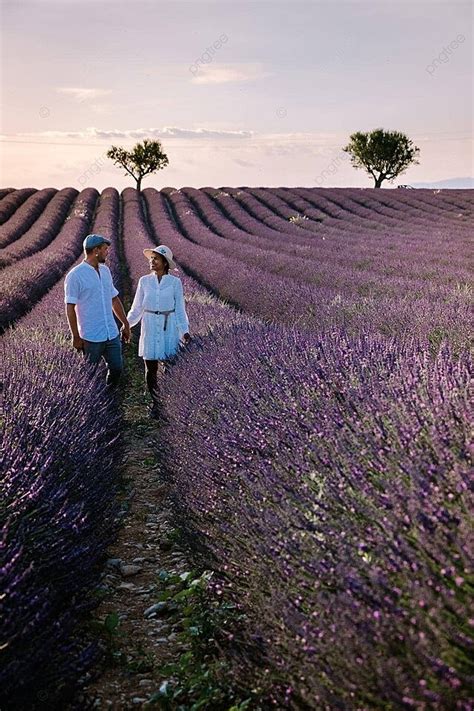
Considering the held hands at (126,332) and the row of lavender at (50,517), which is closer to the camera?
the row of lavender at (50,517)

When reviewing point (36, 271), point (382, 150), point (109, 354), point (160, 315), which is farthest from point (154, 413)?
point (382, 150)

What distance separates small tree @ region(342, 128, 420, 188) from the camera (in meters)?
40.9

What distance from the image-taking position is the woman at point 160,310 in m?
5.47

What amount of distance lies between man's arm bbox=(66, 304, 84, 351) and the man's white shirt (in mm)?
41

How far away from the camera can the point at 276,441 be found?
256 cm

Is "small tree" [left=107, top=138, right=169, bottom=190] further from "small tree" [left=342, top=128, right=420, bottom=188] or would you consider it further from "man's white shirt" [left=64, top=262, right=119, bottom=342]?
"man's white shirt" [left=64, top=262, right=119, bottom=342]

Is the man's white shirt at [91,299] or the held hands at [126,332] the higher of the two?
the man's white shirt at [91,299]

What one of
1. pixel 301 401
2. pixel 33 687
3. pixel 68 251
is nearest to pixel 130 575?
pixel 301 401

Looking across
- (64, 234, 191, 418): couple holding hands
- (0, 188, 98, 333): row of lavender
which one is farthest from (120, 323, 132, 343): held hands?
(0, 188, 98, 333): row of lavender

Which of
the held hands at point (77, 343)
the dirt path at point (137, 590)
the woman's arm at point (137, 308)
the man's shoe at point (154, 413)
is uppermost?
the woman's arm at point (137, 308)

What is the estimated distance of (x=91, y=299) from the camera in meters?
4.99

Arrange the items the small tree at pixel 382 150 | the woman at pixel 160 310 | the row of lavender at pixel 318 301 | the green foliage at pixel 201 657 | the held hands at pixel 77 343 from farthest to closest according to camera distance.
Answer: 1. the small tree at pixel 382 150
2. the woman at pixel 160 310
3. the row of lavender at pixel 318 301
4. the held hands at pixel 77 343
5. the green foliage at pixel 201 657

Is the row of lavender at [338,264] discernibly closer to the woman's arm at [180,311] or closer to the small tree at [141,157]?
the woman's arm at [180,311]

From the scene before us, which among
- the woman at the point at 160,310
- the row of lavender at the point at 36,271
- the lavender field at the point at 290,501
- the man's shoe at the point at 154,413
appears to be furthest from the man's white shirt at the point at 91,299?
the row of lavender at the point at 36,271
